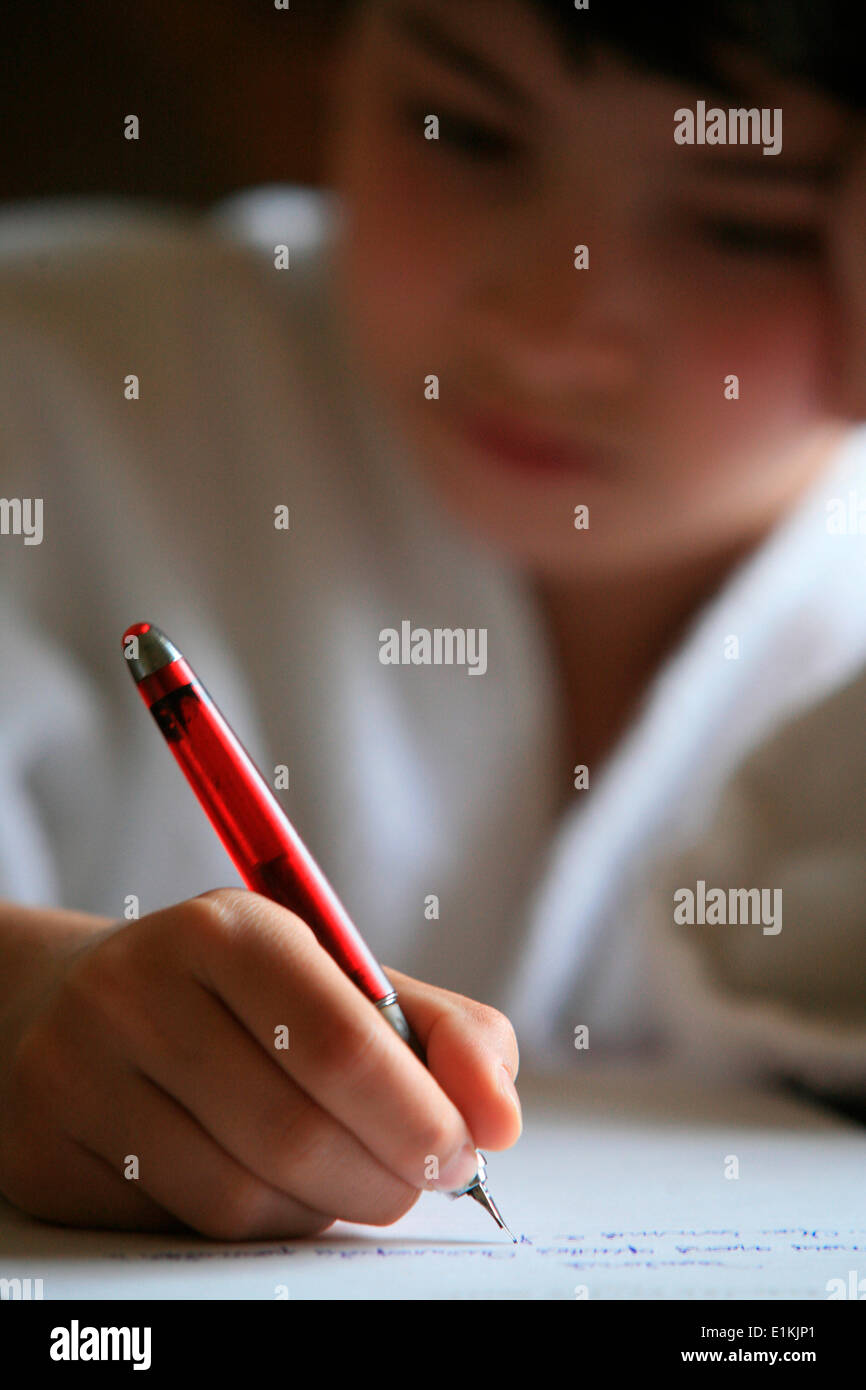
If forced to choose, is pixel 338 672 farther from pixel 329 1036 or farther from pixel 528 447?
pixel 329 1036

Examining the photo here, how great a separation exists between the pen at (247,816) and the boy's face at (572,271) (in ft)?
0.93

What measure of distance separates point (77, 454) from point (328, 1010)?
1.41 ft

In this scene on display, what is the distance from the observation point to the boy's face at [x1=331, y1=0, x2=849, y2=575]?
432 mm

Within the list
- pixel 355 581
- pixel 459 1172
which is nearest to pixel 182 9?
pixel 355 581

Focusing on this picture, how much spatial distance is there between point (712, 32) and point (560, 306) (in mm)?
102

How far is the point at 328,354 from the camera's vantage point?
622 millimetres

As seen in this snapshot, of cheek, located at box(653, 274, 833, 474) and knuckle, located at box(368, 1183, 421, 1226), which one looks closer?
knuckle, located at box(368, 1183, 421, 1226)

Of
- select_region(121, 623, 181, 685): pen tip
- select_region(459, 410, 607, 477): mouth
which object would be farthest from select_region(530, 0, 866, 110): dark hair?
select_region(121, 623, 181, 685): pen tip

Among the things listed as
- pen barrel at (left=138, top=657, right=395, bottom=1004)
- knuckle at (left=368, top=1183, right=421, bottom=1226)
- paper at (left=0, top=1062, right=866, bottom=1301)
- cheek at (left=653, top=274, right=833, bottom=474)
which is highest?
cheek at (left=653, top=274, right=833, bottom=474)

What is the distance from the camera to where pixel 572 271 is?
45 cm

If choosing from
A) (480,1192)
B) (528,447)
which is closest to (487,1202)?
(480,1192)

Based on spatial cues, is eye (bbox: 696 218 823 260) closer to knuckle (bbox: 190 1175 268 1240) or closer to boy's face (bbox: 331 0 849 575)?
boy's face (bbox: 331 0 849 575)

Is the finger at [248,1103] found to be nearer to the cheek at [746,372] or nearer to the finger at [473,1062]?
the finger at [473,1062]

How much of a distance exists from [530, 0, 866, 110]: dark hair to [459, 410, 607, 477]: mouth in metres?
0.13
